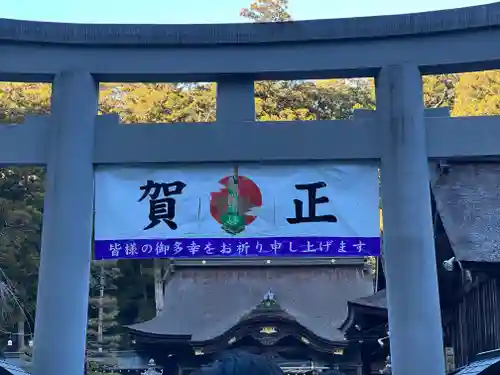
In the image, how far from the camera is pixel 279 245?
19.1 ft

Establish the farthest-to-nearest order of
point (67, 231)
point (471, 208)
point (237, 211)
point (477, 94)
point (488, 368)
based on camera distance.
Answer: point (477, 94)
point (471, 208)
point (237, 211)
point (67, 231)
point (488, 368)

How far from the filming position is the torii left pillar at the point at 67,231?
5523 mm

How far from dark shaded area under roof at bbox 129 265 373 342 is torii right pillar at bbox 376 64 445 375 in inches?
305

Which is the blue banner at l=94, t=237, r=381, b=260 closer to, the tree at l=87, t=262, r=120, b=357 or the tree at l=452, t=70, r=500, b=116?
Answer: the tree at l=87, t=262, r=120, b=357

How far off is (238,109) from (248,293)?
905 centimetres

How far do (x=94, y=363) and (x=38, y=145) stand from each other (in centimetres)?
1085

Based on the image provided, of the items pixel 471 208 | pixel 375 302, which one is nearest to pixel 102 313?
pixel 375 302

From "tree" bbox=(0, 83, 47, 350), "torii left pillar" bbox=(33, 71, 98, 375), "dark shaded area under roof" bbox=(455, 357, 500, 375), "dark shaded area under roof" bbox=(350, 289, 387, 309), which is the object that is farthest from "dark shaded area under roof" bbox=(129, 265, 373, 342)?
"dark shaded area under roof" bbox=(455, 357, 500, 375)

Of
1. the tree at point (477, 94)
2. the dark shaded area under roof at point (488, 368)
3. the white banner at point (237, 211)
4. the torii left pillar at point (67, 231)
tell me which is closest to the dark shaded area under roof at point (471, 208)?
the white banner at point (237, 211)

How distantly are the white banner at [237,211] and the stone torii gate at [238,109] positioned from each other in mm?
136

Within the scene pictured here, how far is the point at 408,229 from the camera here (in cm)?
561

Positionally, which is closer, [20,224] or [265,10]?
[20,224]

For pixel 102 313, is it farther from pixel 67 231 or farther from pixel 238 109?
pixel 238 109

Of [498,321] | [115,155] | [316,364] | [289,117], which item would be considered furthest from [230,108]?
[289,117]
